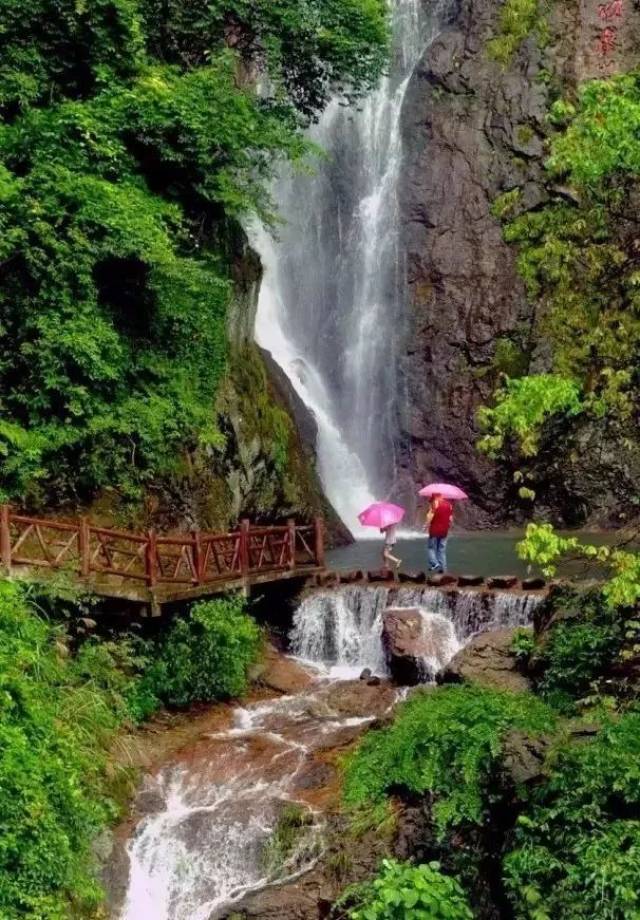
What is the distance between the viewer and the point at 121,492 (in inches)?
538

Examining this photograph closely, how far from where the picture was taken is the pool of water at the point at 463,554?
18.6 meters

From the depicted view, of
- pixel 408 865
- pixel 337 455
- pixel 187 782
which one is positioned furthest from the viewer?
pixel 337 455

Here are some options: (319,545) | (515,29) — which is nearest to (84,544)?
(319,545)

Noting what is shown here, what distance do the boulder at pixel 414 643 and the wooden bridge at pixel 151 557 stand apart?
215 centimetres

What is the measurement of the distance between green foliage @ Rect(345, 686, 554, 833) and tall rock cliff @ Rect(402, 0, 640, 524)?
54.5ft

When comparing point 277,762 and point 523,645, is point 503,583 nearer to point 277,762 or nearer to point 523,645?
point 523,645

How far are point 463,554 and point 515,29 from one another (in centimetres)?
1765

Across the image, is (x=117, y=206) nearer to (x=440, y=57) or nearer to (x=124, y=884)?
(x=124, y=884)

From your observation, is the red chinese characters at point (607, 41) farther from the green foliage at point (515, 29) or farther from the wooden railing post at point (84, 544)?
the wooden railing post at point (84, 544)

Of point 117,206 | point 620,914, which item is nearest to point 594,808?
point 620,914

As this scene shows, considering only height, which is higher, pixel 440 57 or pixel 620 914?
pixel 440 57

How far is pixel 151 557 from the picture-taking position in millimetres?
11992

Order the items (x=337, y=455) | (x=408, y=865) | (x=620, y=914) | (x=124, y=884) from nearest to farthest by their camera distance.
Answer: (x=620, y=914)
(x=408, y=865)
(x=124, y=884)
(x=337, y=455)

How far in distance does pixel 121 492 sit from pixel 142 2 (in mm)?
8421
